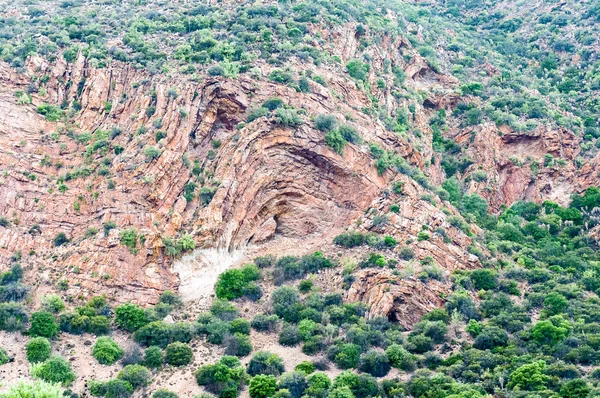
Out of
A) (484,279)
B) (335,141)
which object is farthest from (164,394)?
(335,141)

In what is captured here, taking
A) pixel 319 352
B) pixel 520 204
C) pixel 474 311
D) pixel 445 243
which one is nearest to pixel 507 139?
pixel 520 204

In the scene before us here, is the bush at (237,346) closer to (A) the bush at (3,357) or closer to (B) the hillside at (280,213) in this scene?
(B) the hillside at (280,213)

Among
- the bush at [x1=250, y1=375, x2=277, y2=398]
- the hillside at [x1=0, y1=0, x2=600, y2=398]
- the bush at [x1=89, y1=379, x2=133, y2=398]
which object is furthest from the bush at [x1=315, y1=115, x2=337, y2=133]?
the bush at [x1=89, y1=379, x2=133, y2=398]

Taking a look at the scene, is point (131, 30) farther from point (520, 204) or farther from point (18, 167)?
point (520, 204)

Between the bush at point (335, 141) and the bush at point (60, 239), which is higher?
the bush at point (335, 141)

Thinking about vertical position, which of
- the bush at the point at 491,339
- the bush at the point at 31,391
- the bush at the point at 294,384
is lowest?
the bush at the point at 31,391

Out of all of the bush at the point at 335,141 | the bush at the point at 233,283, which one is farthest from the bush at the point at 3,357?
the bush at the point at 335,141
